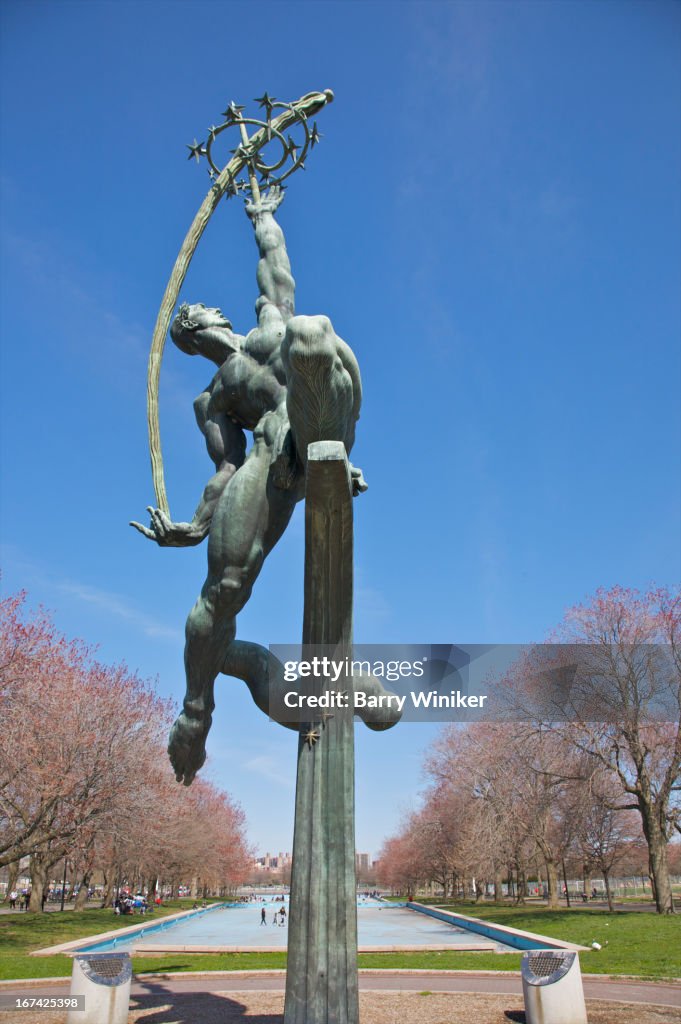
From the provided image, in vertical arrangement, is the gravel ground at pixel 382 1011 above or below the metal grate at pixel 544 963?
below

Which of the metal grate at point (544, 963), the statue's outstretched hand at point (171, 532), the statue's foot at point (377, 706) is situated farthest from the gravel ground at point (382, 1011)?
the statue's outstretched hand at point (171, 532)

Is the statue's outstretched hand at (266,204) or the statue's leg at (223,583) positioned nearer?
the statue's leg at (223,583)

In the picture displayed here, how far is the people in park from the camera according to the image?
178 inches

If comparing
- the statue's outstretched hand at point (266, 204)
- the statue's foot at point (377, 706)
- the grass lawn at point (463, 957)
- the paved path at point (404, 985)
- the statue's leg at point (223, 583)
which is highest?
the statue's outstretched hand at point (266, 204)

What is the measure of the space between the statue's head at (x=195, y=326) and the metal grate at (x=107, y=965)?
5688mm

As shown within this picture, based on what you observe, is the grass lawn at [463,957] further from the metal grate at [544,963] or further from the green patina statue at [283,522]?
the green patina statue at [283,522]

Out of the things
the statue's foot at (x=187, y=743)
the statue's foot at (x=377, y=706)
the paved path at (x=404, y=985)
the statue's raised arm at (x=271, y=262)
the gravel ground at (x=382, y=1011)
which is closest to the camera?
the statue's foot at (x=377, y=706)

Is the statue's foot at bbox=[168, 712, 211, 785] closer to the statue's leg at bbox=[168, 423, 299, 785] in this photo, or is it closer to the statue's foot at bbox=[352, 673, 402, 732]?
the statue's leg at bbox=[168, 423, 299, 785]

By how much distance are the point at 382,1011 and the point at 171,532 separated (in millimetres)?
5989

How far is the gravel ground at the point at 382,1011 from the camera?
7156 mm

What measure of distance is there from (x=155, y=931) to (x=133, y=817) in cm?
377

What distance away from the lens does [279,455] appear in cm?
523

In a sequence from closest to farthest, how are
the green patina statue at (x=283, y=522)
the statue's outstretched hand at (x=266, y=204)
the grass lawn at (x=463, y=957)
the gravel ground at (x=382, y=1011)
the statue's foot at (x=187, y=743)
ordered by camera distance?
the green patina statue at (x=283, y=522)
the statue's foot at (x=187, y=743)
the statue's outstretched hand at (x=266, y=204)
the gravel ground at (x=382, y=1011)
the grass lawn at (x=463, y=957)

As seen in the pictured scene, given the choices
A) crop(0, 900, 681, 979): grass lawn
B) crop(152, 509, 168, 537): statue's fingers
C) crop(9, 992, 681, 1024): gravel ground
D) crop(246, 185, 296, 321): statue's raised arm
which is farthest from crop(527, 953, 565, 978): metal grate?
crop(246, 185, 296, 321): statue's raised arm
